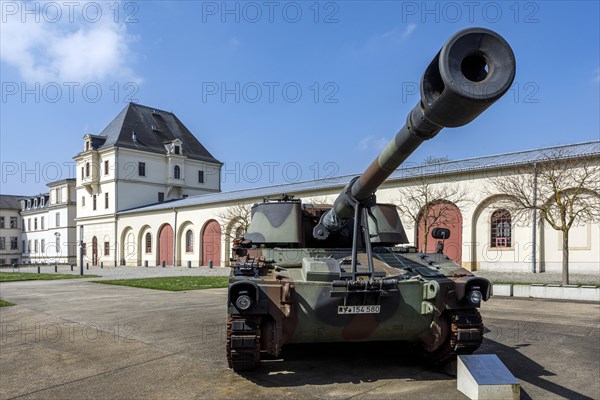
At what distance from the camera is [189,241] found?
42938mm

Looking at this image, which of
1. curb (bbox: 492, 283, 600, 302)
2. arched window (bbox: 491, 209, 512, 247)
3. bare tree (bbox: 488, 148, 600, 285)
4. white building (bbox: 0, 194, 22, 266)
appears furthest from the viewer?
white building (bbox: 0, 194, 22, 266)

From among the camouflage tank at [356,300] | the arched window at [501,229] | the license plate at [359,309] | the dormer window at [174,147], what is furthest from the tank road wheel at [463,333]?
the dormer window at [174,147]

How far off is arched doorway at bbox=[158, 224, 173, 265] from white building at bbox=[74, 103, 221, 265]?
243 inches

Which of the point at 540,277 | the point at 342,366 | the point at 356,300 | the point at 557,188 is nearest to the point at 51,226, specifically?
the point at 540,277

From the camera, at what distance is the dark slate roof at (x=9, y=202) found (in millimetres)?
75875

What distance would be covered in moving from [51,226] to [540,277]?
6290 cm

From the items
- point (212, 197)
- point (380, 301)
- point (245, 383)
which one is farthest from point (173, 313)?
point (212, 197)

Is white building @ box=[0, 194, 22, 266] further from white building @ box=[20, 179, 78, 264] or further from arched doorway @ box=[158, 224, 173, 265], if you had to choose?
arched doorway @ box=[158, 224, 173, 265]

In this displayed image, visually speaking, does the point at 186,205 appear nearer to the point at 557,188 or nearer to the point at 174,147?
the point at 174,147

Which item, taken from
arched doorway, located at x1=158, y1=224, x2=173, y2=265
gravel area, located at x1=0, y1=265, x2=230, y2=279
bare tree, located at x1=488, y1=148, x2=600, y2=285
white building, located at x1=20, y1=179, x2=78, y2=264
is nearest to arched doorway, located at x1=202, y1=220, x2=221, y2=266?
gravel area, located at x1=0, y1=265, x2=230, y2=279

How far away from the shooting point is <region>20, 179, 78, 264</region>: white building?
204 feet

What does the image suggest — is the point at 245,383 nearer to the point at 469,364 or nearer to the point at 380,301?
the point at 380,301

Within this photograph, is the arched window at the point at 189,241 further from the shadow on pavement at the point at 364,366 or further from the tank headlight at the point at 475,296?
the tank headlight at the point at 475,296

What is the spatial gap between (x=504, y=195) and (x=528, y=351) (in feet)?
55.0
